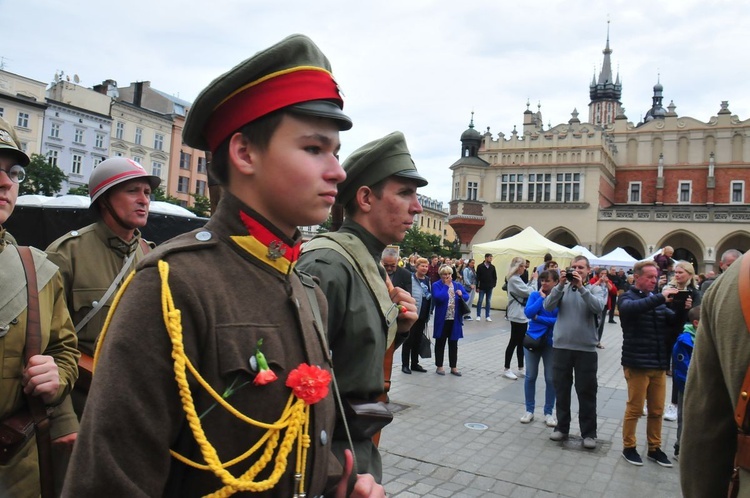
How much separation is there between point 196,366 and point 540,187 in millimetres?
47656

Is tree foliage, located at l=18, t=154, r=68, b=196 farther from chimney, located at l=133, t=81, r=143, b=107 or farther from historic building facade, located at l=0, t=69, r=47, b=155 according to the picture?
chimney, located at l=133, t=81, r=143, b=107

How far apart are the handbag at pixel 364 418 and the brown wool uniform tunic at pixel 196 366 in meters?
0.45

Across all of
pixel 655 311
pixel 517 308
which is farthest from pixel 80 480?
pixel 517 308

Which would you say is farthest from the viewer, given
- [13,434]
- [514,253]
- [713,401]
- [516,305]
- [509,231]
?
[509,231]

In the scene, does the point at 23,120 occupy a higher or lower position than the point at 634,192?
higher

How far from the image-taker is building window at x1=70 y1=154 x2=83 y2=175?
46200mm

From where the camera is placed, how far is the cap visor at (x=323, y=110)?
1472 millimetres

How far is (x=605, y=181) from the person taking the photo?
4638 centimetres

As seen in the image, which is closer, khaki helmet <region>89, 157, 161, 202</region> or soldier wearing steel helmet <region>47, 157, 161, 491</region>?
soldier wearing steel helmet <region>47, 157, 161, 491</region>

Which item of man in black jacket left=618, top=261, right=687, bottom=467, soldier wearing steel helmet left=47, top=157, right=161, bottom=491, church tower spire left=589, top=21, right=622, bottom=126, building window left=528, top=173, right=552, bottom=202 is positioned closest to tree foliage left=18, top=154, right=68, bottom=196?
building window left=528, top=173, right=552, bottom=202

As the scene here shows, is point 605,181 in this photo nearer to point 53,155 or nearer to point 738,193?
point 738,193

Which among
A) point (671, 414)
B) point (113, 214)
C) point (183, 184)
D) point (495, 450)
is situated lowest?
point (495, 450)

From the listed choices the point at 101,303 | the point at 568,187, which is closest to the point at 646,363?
the point at 101,303

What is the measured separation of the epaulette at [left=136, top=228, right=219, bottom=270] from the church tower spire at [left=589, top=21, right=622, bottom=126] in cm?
8613
